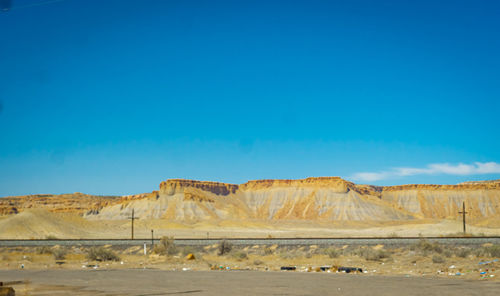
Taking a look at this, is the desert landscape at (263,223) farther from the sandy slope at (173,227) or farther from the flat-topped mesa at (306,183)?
the flat-topped mesa at (306,183)

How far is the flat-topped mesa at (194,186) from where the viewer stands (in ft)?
509

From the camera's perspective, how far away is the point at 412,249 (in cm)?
3469

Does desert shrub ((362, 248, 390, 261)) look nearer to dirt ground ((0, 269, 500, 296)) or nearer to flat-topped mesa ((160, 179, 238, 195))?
dirt ground ((0, 269, 500, 296))

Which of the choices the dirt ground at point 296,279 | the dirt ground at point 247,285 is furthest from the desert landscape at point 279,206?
the dirt ground at point 247,285

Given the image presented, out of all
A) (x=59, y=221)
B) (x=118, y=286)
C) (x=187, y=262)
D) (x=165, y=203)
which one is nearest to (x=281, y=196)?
(x=165, y=203)

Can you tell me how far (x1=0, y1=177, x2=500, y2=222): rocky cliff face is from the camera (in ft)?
470

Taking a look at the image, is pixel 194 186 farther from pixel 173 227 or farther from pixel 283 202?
pixel 173 227

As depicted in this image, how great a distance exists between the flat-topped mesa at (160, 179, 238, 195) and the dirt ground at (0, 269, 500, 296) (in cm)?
13570

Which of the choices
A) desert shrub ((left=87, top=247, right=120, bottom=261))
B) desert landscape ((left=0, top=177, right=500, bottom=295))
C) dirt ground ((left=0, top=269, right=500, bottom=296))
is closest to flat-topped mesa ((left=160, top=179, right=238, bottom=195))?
desert landscape ((left=0, top=177, right=500, bottom=295))

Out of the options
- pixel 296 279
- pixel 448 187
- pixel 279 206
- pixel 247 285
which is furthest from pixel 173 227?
pixel 448 187

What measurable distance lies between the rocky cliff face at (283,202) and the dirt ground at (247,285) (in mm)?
108021

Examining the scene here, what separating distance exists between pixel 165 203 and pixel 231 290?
133089mm

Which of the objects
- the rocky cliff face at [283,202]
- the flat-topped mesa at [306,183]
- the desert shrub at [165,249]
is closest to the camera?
the desert shrub at [165,249]

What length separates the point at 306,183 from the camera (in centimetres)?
16912
